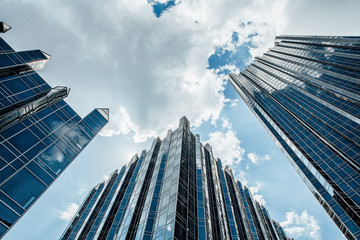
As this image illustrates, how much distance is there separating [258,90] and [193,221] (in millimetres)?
64141

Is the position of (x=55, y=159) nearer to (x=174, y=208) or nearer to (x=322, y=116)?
(x=174, y=208)

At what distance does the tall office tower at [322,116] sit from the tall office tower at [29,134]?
3957 centimetres

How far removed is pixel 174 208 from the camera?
28.7 meters

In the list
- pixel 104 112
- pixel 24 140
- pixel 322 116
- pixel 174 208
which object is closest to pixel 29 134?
pixel 24 140

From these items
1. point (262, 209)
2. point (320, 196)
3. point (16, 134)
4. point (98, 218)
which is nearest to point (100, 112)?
point (16, 134)

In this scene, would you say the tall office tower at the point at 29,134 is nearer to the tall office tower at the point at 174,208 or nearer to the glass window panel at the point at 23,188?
the glass window panel at the point at 23,188

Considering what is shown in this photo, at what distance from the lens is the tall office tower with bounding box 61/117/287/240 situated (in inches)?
1119

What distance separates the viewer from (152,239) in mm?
26391

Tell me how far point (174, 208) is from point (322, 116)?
132 feet

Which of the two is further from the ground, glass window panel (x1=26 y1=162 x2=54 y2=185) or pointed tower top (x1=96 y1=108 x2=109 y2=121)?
pointed tower top (x1=96 y1=108 x2=109 y2=121)

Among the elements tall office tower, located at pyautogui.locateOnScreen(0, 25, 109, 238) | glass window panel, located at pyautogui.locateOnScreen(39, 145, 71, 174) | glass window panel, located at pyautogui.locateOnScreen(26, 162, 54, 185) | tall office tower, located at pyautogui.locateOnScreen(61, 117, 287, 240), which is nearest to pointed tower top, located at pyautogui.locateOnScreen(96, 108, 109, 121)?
tall office tower, located at pyautogui.locateOnScreen(0, 25, 109, 238)

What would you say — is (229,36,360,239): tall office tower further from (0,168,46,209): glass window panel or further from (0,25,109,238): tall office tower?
(0,168,46,209): glass window panel

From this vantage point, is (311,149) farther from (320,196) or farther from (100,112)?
(100,112)

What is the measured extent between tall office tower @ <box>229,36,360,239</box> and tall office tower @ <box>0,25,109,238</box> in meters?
39.6
